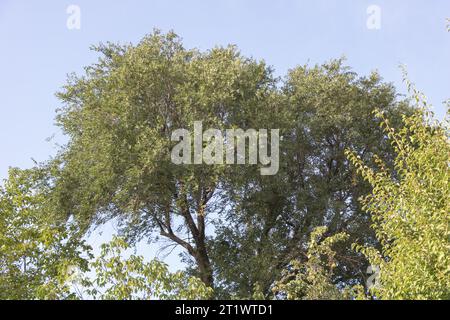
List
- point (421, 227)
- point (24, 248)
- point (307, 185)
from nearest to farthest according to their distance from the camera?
1. point (421, 227)
2. point (24, 248)
3. point (307, 185)

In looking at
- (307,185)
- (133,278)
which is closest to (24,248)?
(133,278)

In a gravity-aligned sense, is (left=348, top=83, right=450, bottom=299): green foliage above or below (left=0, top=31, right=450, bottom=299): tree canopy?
below

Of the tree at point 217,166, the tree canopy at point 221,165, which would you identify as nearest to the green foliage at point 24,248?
the tree canopy at point 221,165

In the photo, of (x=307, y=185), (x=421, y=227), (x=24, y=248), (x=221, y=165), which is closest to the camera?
(x=421, y=227)

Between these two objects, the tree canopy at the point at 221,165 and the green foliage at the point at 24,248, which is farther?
the tree canopy at the point at 221,165

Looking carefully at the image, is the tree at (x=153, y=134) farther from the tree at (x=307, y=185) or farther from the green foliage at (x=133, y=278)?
the green foliage at (x=133, y=278)

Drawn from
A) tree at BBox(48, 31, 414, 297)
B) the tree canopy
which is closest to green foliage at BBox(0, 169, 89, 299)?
the tree canopy

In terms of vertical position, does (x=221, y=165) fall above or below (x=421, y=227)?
above

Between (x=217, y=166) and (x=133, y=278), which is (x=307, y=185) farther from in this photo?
(x=133, y=278)

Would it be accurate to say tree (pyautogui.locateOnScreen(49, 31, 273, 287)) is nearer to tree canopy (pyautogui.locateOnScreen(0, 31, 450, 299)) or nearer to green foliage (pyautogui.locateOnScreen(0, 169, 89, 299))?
tree canopy (pyautogui.locateOnScreen(0, 31, 450, 299))

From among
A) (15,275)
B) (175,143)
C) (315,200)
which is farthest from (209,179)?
(15,275)

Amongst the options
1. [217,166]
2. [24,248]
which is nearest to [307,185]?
[217,166]

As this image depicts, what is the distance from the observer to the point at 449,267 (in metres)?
14.6

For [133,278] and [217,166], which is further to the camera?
[217,166]
